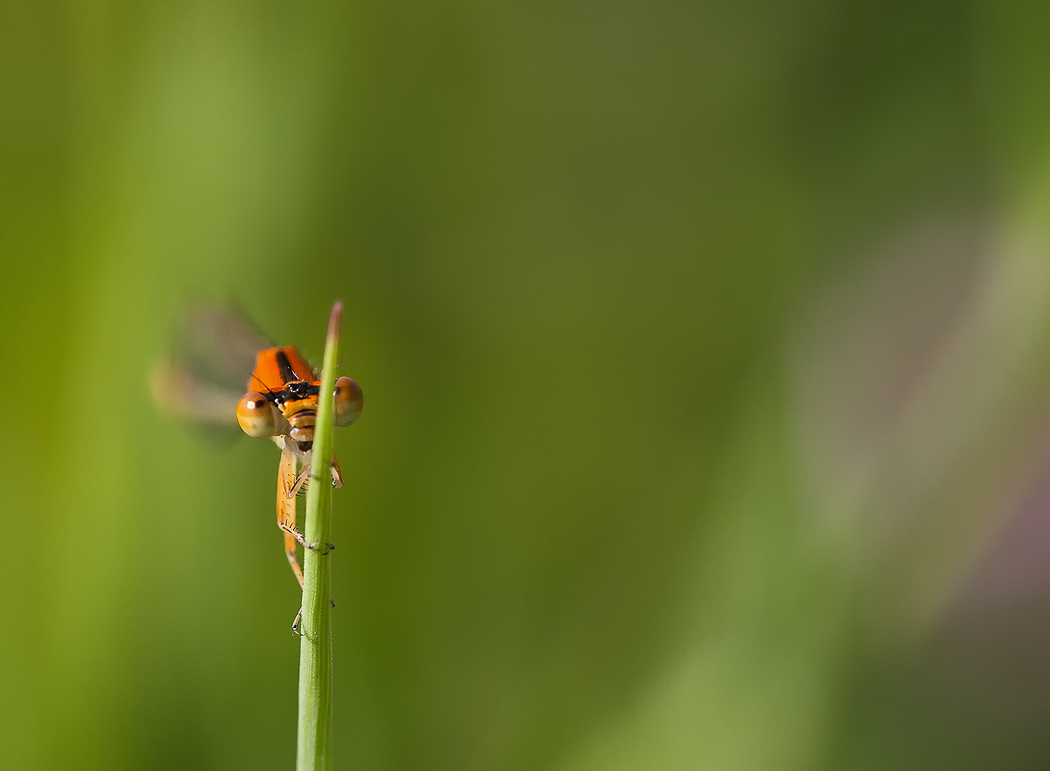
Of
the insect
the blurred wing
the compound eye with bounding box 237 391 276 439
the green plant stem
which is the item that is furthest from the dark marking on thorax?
the green plant stem

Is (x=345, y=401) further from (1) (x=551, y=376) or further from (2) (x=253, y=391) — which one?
(1) (x=551, y=376)

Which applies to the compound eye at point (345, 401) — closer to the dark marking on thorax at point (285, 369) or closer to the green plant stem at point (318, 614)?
the dark marking on thorax at point (285, 369)

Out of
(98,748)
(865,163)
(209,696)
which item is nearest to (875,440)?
(865,163)

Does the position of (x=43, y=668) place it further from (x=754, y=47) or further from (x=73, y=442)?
(x=754, y=47)

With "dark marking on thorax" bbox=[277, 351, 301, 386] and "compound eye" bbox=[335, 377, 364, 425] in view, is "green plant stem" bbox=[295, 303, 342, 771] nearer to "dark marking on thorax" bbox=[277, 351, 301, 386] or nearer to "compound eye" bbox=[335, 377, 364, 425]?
"compound eye" bbox=[335, 377, 364, 425]

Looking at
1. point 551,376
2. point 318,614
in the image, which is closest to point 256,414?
point 318,614
